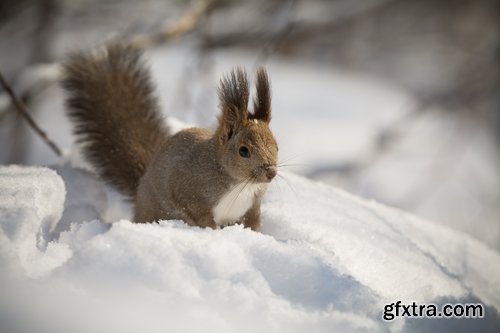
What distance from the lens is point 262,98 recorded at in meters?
1.46

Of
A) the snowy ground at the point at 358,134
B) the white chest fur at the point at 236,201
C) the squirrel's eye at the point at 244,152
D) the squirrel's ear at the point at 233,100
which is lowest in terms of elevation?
the white chest fur at the point at 236,201

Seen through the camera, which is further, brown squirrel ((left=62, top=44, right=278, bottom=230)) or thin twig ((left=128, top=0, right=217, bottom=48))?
thin twig ((left=128, top=0, right=217, bottom=48))

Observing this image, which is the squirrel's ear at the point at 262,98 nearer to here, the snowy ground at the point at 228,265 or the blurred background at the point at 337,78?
the snowy ground at the point at 228,265

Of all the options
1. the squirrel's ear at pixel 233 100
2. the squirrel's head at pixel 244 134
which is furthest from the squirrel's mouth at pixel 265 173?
the squirrel's ear at pixel 233 100

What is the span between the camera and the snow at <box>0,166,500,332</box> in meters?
0.93

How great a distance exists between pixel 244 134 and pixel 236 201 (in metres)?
0.17

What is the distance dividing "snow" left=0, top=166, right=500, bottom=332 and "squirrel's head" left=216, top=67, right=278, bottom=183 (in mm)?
175

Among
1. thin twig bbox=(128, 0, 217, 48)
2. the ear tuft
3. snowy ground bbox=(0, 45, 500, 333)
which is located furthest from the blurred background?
snowy ground bbox=(0, 45, 500, 333)

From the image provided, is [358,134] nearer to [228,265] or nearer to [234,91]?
[234,91]

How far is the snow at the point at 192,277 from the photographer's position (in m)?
0.93

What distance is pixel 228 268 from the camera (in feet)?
3.47

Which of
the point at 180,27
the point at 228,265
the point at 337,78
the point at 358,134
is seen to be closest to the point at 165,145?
the point at 228,265

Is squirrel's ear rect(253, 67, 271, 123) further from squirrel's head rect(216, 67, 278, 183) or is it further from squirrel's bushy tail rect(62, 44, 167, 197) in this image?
squirrel's bushy tail rect(62, 44, 167, 197)

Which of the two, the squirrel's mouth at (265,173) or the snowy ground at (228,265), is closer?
the snowy ground at (228,265)
